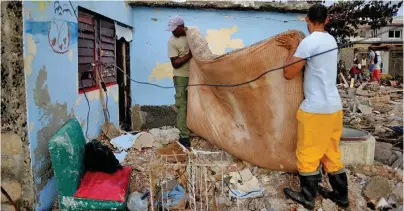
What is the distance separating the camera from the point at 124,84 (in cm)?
747

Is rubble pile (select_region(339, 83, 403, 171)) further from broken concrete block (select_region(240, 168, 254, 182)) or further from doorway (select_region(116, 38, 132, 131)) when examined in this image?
doorway (select_region(116, 38, 132, 131))

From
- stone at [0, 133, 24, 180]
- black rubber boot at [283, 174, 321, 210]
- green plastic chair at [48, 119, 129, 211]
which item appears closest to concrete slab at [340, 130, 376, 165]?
black rubber boot at [283, 174, 321, 210]

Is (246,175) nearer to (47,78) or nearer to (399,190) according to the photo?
(399,190)

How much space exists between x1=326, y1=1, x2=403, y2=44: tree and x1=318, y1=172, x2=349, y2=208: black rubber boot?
10192 millimetres

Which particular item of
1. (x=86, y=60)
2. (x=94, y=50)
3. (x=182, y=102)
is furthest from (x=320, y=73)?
(x=94, y=50)

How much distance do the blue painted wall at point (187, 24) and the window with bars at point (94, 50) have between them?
1.50 metres

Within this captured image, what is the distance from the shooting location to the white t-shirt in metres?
2.80

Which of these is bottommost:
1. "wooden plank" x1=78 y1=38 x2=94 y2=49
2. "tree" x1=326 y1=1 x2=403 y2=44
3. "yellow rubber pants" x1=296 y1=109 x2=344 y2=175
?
"yellow rubber pants" x1=296 y1=109 x2=344 y2=175

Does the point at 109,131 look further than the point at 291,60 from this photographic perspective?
Yes

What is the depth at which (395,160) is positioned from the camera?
13.0 ft

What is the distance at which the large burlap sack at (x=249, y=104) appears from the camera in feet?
10.5

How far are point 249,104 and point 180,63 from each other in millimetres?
1269

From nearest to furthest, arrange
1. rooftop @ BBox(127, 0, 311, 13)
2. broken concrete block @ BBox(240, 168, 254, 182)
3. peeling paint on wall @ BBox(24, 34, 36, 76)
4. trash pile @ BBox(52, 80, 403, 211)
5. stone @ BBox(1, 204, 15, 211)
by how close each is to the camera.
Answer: peeling paint on wall @ BBox(24, 34, 36, 76) < stone @ BBox(1, 204, 15, 211) < trash pile @ BBox(52, 80, 403, 211) < broken concrete block @ BBox(240, 168, 254, 182) < rooftop @ BBox(127, 0, 311, 13)

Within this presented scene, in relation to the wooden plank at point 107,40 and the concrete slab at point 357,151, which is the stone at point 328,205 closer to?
the concrete slab at point 357,151
